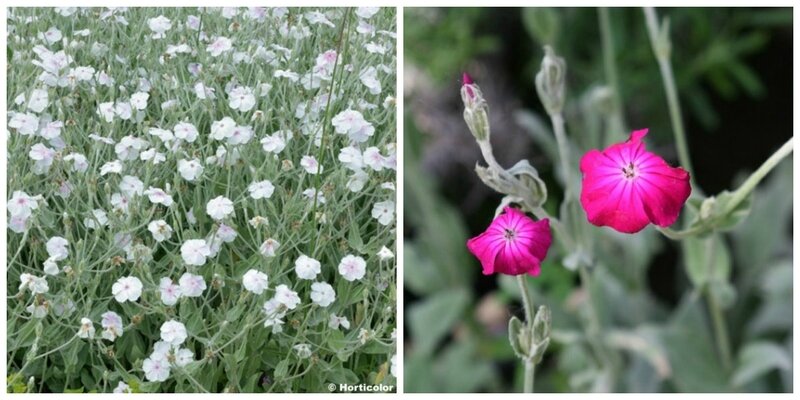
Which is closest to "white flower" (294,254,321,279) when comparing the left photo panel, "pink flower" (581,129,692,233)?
the left photo panel

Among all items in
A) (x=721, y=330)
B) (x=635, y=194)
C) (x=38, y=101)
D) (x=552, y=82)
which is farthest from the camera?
(x=721, y=330)

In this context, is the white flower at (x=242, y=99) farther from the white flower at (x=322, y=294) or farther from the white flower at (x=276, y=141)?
the white flower at (x=322, y=294)

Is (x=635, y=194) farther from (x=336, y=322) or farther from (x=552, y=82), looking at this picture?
(x=336, y=322)

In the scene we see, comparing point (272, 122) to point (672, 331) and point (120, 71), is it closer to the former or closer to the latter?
point (120, 71)

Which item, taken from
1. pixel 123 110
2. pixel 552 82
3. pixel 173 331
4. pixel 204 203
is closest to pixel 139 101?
pixel 123 110

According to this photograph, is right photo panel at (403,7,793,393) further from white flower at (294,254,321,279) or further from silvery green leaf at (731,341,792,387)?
white flower at (294,254,321,279)
